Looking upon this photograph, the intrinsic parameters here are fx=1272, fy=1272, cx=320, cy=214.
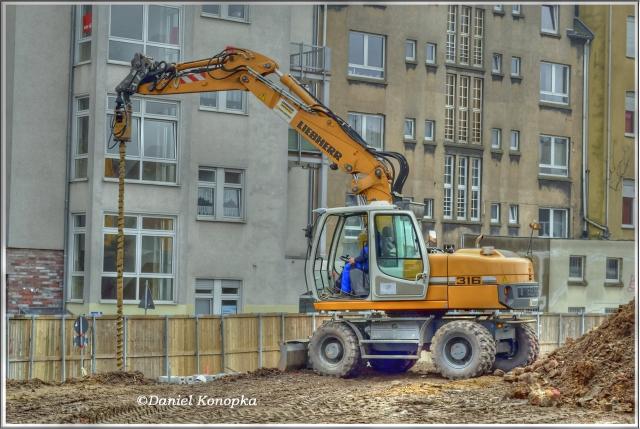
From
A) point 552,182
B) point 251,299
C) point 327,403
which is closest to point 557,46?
point 552,182

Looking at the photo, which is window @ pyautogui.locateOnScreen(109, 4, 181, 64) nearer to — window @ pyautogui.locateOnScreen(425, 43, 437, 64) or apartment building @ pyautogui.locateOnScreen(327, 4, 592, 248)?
apartment building @ pyautogui.locateOnScreen(327, 4, 592, 248)

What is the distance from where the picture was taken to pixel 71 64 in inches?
1278

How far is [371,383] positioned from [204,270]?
1401 cm

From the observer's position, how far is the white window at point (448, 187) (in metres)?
39.3

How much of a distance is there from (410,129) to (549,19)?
684 centimetres

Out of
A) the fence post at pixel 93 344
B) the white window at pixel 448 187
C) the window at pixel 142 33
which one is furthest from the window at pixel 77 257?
the white window at pixel 448 187

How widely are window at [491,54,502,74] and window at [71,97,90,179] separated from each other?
14.3m

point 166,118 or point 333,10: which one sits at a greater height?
point 333,10

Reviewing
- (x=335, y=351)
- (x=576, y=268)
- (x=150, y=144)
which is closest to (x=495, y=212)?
(x=576, y=268)

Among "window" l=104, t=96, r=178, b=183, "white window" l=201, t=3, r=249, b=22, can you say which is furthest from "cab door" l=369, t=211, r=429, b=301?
"white window" l=201, t=3, r=249, b=22

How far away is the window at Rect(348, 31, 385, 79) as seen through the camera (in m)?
38.1

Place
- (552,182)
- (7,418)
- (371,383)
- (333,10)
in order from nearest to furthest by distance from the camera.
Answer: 1. (7,418)
2. (371,383)
3. (333,10)
4. (552,182)

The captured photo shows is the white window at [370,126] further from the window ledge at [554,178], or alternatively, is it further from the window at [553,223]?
the window at [553,223]

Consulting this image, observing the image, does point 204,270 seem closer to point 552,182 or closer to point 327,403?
point 552,182
